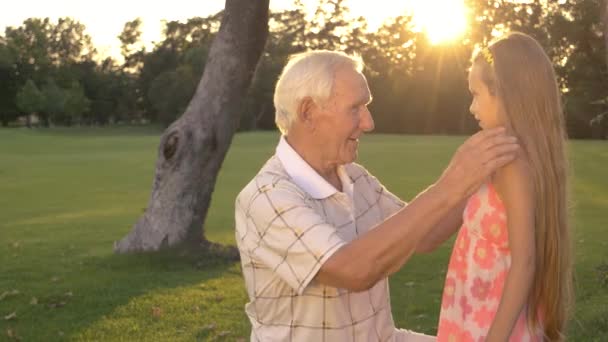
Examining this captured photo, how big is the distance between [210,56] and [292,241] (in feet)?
26.2

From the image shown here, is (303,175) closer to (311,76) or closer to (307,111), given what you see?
(307,111)

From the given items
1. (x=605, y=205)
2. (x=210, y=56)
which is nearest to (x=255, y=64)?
(x=210, y=56)

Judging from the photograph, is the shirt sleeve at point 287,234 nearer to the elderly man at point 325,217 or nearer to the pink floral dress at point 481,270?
the elderly man at point 325,217

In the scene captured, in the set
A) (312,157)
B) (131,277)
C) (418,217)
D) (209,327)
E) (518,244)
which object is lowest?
(131,277)

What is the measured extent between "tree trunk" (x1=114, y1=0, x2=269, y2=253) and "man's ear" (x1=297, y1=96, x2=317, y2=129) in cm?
743

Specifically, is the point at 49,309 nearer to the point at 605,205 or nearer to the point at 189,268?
the point at 189,268

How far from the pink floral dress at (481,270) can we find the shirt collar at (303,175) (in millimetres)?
454

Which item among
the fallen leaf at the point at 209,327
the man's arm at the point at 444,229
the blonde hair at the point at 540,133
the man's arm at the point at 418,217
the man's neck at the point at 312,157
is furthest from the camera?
the fallen leaf at the point at 209,327

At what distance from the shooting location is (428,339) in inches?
131

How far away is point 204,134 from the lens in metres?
10.3

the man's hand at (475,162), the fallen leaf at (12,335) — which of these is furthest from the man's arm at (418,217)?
the fallen leaf at (12,335)

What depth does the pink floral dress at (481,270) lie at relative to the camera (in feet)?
8.82

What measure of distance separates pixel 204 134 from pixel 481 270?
7820 mm

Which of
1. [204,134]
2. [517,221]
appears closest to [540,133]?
[517,221]
